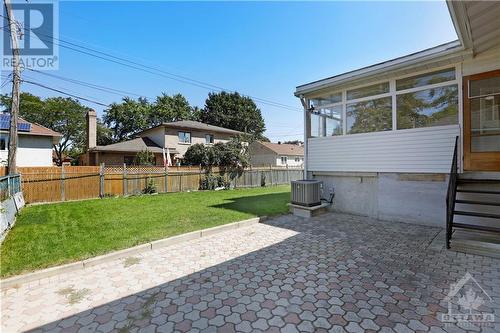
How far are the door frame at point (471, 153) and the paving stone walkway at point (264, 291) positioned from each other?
7.87 ft

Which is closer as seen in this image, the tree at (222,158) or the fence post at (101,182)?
the fence post at (101,182)

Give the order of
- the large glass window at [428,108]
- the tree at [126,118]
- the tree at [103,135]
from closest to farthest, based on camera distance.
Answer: the large glass window at [428,108] → the tree at [103,135] → the tree at [126,118]

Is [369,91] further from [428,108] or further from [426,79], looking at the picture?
[428,108]

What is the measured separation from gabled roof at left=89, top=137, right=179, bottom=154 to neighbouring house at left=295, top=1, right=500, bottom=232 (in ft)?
53.0

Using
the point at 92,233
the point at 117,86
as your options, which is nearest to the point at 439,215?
the point at 92,233

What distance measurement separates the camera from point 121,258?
438cm

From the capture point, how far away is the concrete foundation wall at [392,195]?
6172mm

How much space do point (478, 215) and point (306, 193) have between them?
398 centimetres

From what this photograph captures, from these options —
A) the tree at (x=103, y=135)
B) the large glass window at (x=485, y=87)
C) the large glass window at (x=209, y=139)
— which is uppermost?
the tree at (x=103, y=135)

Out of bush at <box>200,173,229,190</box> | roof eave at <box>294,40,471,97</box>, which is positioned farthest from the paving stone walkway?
bush at <box>200,173,229,190</box>

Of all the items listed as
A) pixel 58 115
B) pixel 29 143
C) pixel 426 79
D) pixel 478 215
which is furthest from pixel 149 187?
pixel 58 115

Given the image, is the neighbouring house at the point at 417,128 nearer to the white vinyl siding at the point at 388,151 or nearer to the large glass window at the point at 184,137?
the white vinyl siding at the point at 388,151

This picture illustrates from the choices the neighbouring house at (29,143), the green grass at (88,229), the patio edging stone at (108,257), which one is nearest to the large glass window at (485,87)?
the green grass at (88,229)

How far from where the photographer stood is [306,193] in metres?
7.64
